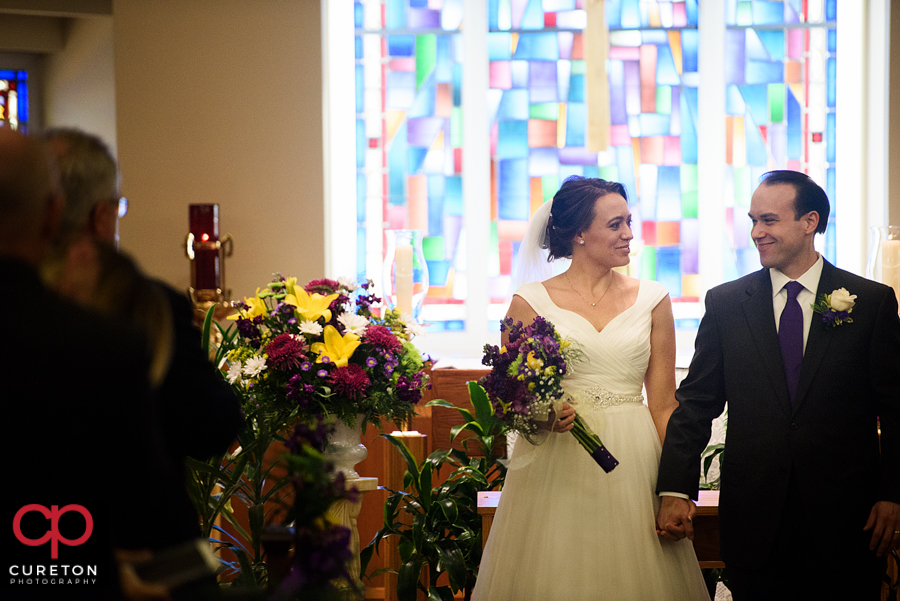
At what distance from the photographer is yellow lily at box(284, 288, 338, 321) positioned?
2.54m

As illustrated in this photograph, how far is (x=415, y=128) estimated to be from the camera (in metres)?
5.34

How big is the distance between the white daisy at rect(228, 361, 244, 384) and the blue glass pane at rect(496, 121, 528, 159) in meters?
3.12

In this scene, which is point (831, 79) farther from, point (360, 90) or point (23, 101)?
point (23, 101)

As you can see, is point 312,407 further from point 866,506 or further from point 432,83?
point 432,83

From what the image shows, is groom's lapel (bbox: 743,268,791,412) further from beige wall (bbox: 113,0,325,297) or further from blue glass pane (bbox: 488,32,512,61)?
blue glass pane (bbox: 488,32,512,61)

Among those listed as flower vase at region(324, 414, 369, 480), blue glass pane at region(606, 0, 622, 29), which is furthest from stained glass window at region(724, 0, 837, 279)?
flower vase at region(324, 414, 369, 480)

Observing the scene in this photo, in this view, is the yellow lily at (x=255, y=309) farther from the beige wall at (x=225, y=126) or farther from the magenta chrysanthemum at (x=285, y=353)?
the beige wall at (x=225, y=126)

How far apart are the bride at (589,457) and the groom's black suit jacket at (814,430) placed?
22 cm

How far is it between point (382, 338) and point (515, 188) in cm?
297

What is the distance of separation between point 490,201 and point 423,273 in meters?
1.56

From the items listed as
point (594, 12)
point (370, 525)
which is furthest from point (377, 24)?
point (370, 525)

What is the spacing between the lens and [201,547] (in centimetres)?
101

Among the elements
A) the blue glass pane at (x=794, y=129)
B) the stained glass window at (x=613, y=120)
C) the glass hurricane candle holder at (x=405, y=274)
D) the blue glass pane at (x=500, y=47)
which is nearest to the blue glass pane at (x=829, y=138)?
the blue glass pane at (x=794, y=129)

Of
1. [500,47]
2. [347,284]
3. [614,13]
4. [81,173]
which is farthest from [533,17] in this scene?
[81,173]
